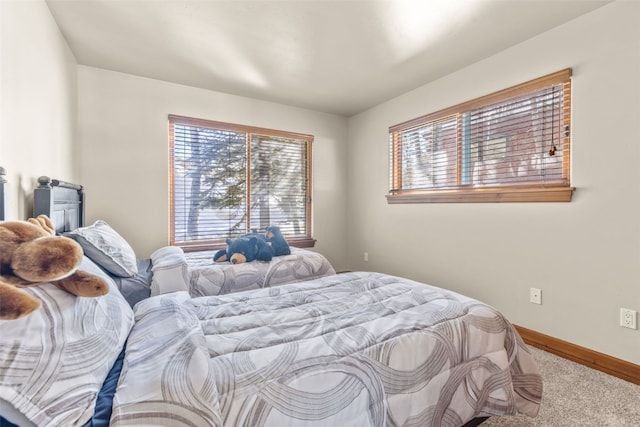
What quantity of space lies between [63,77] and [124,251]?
65.2 inches

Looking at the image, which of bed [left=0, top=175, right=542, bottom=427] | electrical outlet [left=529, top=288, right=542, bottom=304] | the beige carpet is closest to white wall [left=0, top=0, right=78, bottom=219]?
bed [left=0, top=175, right=542, bottom=427]

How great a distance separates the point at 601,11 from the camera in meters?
2.06

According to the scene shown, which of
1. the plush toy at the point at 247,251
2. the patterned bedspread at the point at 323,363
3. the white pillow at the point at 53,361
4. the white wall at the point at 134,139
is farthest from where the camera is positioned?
the white wall at the point at 134,139

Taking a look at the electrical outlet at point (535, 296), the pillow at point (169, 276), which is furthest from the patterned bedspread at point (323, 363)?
the electrical outlet at point (535, 296)

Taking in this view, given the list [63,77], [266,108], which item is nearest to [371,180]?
[266,108]

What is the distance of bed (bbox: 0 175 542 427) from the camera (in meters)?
0.69

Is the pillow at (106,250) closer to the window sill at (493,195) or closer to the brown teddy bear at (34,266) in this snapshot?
the brown teddy bear at (34,266)

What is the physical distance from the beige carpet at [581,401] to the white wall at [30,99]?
9.07 feet

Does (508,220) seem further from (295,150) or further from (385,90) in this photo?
(295,150)

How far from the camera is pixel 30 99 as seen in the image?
5.70 ft

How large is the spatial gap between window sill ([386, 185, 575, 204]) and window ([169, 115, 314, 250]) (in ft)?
4.83

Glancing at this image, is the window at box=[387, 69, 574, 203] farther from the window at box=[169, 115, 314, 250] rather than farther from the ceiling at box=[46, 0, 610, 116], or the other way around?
the window at box=[169, 115, 314, 250]

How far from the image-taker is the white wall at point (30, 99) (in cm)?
147

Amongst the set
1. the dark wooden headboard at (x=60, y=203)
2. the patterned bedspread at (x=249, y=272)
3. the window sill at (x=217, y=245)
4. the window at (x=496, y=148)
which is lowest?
the patterned bedspread at (x=249, y=272)
